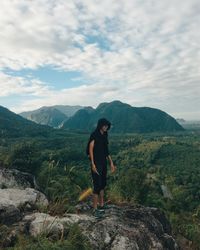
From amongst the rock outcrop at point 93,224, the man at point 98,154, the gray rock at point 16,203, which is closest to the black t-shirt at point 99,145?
the man at point 98,154

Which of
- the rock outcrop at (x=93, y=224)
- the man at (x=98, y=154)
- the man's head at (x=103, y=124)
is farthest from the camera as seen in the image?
the man's head at (x=103, y=124)

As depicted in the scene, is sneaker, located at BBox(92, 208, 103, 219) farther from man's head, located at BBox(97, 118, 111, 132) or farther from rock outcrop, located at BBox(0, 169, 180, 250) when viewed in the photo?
man's head, located at BBox(97, 118, 111, 132)

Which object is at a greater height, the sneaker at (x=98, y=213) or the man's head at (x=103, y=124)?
the man's head at (x=103, y=124)

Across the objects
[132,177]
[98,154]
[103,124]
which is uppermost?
[103,124]

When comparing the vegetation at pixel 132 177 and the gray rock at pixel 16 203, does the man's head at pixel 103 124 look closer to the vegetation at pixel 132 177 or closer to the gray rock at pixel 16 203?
the vegetation at pixel 132 177

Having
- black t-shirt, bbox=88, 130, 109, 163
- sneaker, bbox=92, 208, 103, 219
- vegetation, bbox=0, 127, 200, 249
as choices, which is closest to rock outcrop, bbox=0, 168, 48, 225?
vegetation, bbox=0, 127, 200, 249

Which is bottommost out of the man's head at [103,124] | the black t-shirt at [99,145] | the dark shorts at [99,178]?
the dark shorts at [99,178]

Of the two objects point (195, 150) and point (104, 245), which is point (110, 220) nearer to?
point (104, 245)

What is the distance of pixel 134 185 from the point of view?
3178 cm

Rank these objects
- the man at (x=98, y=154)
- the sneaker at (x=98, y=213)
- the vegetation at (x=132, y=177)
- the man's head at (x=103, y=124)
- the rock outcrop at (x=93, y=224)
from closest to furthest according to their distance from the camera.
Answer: the rock outcrop at (x=93, y=224)
the sneaker at (x=98, y=213)
the man at (x=98, y=154)
the man's head at (x=103, y=124)
the vegetation at (x=132, y=177)

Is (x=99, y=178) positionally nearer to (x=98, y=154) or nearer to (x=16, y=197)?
(x=98, y=154)

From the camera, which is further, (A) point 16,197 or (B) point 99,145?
(B) point 99,145

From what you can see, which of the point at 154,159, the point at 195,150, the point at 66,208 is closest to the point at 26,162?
the point at 66,208

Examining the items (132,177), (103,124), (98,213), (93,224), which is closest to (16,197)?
(98,213)
